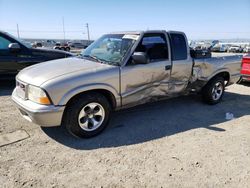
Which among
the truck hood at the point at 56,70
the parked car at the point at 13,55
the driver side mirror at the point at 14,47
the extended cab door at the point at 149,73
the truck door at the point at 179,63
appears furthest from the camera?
the parked car at the point at 13,55

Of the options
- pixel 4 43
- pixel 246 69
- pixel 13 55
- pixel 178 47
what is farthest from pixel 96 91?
pixel 246 69

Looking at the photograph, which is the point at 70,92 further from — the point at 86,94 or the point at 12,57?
the point at 12,57

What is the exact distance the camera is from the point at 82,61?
4.34 meters

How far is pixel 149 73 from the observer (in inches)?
173

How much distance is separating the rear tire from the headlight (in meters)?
3.99

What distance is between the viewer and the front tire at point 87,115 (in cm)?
362

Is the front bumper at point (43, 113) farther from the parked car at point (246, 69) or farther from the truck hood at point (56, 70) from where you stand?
the parked car at point (246, 69)

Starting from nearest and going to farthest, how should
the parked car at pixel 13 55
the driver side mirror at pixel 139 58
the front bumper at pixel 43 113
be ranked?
the front bumper at pixel 43 113
the driver side mirror at pixel 139 58
the parked car at pixel 13 55

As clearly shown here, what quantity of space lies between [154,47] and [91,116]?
1950mm

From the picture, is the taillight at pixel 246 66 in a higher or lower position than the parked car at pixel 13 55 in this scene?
lower

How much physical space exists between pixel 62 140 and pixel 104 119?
790mm

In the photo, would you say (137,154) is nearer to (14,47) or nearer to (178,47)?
(178,47)

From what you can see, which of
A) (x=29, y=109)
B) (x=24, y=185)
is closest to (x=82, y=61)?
(x=29, y=109)

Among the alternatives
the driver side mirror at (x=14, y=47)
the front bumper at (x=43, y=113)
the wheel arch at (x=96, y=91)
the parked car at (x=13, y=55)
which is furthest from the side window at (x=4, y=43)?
the wheel arch at (x=96, y=91)
